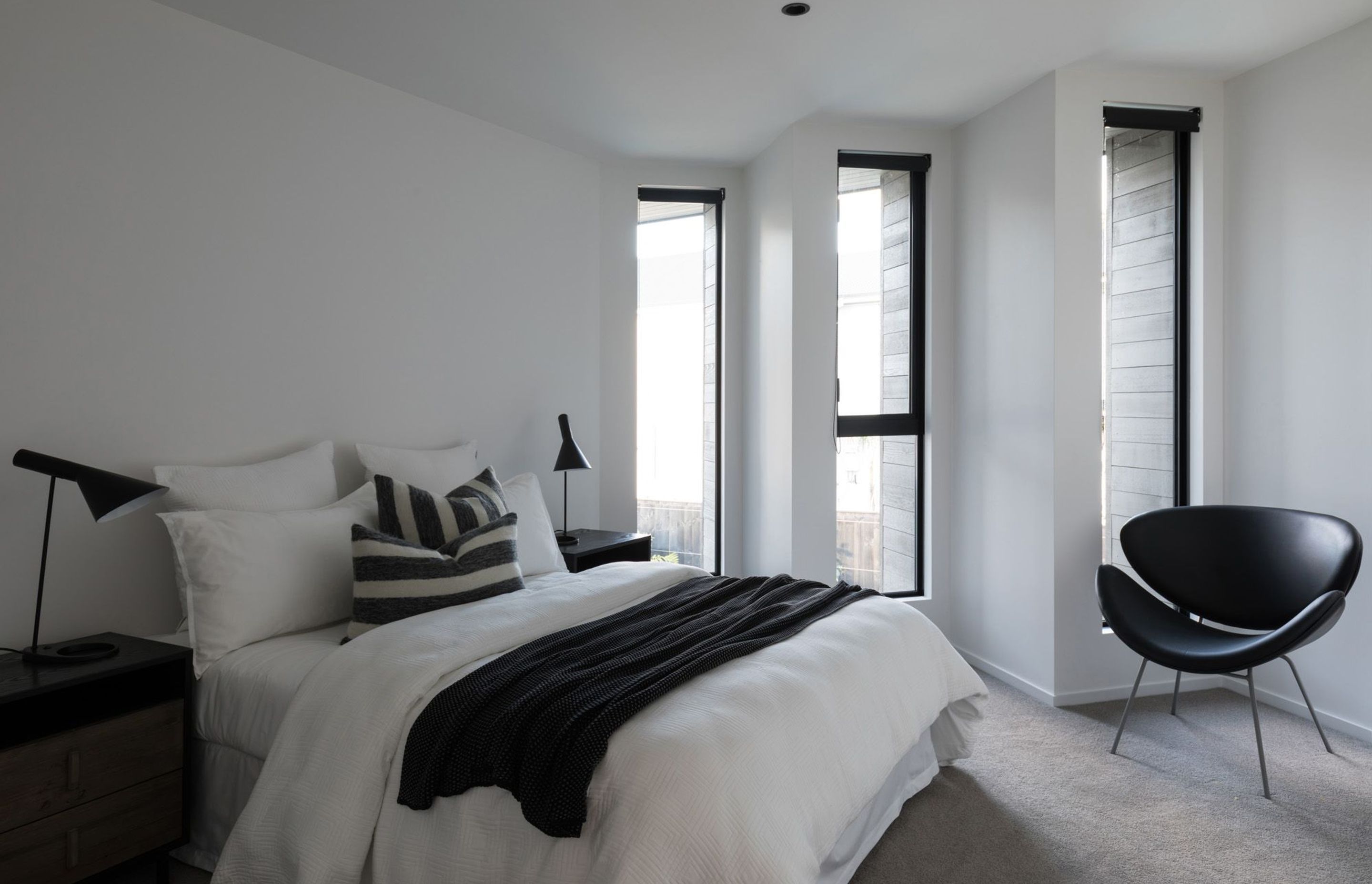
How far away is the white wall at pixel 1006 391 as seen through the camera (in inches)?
144

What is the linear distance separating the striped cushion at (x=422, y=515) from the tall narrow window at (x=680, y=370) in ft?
6.32

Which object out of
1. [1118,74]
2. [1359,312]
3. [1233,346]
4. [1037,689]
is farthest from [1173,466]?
[1118,74]

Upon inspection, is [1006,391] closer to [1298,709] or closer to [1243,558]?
[1243,558]

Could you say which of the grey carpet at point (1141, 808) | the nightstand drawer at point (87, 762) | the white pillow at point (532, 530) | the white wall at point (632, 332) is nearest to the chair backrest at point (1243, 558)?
the grey carpet at point (1141, 808)

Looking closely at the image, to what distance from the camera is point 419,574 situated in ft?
8.28

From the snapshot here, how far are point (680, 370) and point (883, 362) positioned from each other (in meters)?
1.15

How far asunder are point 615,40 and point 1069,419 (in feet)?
7.96

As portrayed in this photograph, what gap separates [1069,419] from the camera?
3598 millimetres

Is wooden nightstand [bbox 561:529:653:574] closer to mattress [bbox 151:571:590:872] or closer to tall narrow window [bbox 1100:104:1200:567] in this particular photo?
mattress [bbox 151:571:590:872]

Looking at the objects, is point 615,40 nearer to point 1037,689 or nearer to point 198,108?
point 198,108

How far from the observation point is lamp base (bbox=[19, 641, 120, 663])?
86.0 inches

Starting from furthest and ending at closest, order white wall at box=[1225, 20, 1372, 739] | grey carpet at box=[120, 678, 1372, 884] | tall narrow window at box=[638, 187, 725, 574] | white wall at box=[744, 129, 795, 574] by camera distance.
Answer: tall narrow window at box=[638, 187, 725, 574]
white wall at box=[744, 129, 795, 574]
white wall at box=[1225, 20, 1372, 739]
grey carpet at box=[120, 678, 1372, 884]

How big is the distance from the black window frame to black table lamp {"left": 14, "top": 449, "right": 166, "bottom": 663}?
400 cm

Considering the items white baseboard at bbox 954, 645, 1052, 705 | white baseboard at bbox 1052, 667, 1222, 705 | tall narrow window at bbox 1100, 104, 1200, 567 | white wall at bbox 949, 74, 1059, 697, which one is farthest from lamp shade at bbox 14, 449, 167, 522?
tall narrow window at bbox 1100, 104, 1200, 567
